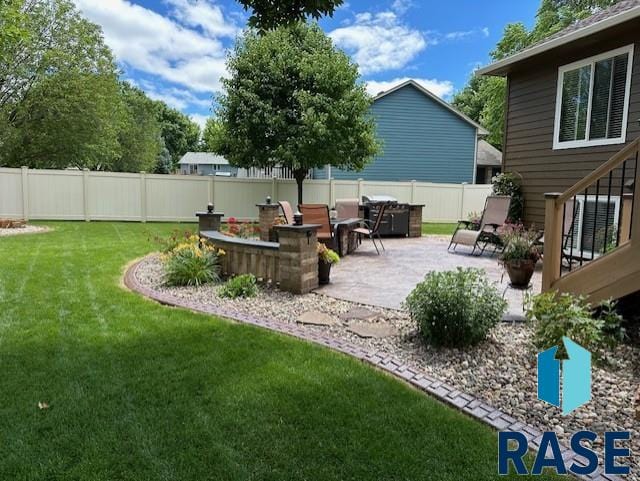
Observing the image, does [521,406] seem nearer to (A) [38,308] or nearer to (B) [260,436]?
(B) [260,436]

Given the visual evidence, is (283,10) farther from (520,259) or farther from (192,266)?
(520,259)

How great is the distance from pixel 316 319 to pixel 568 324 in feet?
6.75

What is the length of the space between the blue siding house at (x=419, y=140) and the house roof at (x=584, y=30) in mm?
8987

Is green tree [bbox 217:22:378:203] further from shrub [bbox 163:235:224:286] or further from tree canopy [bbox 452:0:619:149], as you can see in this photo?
tree canopy [bbox 452:0:619:149]

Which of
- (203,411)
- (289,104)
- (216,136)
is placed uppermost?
(289,104)

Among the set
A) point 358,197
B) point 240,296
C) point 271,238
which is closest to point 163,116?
point 358,197

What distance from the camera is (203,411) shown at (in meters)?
2.46

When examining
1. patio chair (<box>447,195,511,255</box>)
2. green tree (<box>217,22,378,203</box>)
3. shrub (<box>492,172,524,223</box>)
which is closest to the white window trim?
shrub (<box>492,172,524,223</box>)

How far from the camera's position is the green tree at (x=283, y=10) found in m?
2.98

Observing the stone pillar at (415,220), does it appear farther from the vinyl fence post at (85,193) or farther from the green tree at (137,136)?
the green tree at (137,136)

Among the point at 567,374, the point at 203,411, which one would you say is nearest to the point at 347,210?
the point at 567,374

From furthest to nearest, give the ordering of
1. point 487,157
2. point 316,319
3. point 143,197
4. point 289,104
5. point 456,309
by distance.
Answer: point 487,157 → point 143,197 → point 289,104 → point 316,319 → point 456,309

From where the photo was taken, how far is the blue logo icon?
276 centimetres

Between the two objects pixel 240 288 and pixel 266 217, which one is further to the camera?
pixel 266 217
